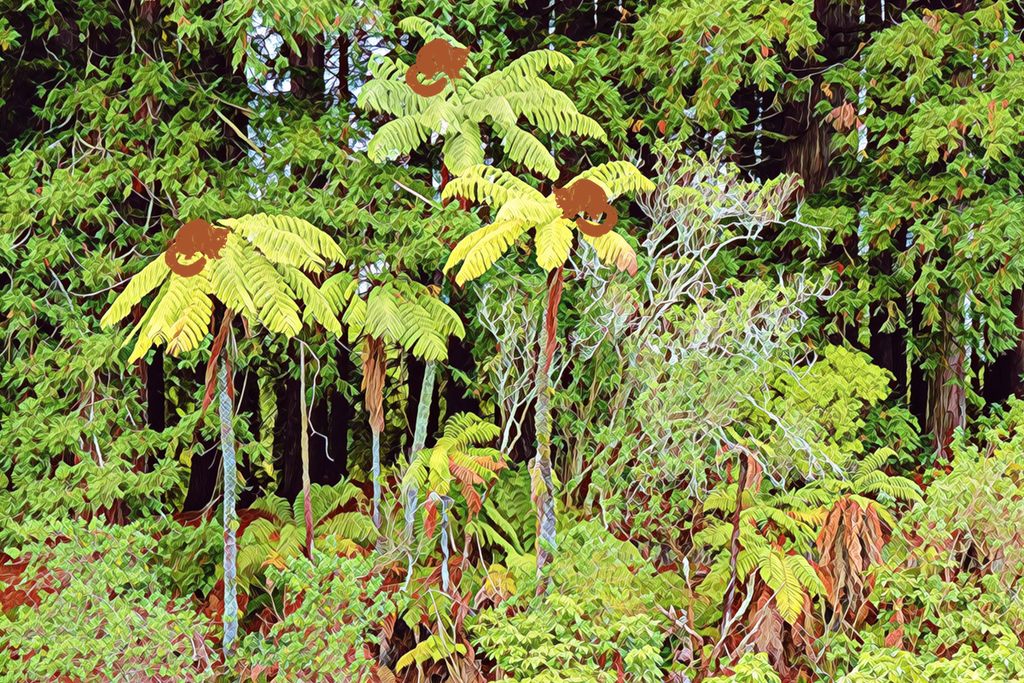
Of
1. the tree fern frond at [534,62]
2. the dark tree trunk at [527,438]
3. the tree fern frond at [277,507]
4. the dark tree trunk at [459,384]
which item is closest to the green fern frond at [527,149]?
the tree fern frond at [534,62]

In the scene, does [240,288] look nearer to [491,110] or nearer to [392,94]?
[392,94]

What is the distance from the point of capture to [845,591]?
7.36m

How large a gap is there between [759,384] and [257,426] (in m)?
6.85

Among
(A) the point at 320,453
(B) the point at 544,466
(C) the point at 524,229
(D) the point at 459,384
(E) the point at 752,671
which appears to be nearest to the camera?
(E) the point at 752,671

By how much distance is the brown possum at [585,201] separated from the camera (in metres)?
7.11

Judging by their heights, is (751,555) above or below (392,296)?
below

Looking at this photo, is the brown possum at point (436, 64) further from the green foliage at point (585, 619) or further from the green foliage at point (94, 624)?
the green foliage at point (94, 624)

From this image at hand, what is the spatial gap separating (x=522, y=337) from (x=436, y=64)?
257cm

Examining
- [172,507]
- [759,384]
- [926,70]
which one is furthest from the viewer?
[172,507]

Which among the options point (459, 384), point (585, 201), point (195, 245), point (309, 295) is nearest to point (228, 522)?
point (309, 295)

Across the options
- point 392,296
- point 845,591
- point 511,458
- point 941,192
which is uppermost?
point 941,192

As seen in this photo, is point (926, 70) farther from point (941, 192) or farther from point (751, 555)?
point (751, 555)

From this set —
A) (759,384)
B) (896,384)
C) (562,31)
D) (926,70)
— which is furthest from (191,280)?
(896,384)

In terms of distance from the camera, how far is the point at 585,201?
280 inches
